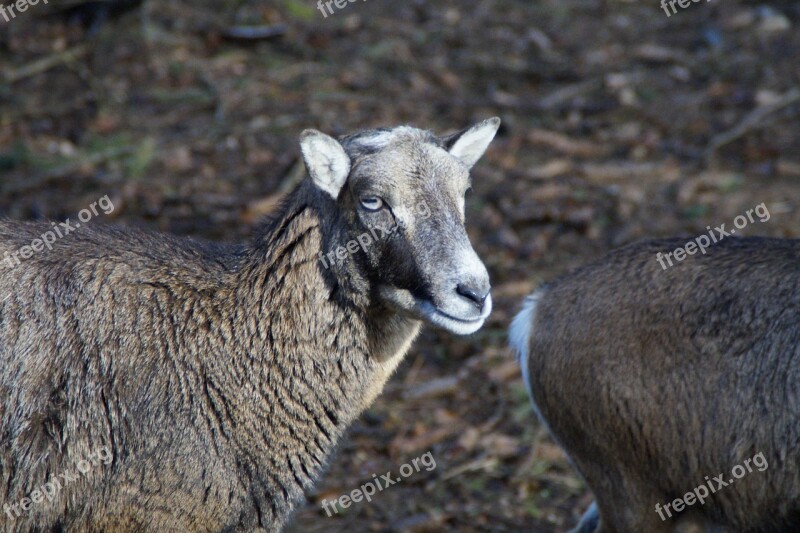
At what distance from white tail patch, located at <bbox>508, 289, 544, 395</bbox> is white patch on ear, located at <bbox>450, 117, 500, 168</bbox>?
36.1 inches

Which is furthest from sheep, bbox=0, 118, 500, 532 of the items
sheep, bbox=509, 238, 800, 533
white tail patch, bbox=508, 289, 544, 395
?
sheep, bbox=509, 238, 800, 533

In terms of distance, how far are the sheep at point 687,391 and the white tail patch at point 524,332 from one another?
0.44 feet

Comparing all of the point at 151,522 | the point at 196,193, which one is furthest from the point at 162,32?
the point at 151,522

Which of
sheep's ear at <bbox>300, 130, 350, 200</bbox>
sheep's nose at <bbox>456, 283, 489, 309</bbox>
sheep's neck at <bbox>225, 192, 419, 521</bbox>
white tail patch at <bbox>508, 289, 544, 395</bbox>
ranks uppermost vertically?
sheep's ear at <bbox>300, 130, 350, 200</bbox>

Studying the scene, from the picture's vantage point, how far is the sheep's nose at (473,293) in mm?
4418

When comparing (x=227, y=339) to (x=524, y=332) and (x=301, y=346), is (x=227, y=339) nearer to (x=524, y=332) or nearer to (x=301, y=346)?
(x=301, y=346)

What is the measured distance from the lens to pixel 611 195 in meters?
9.55

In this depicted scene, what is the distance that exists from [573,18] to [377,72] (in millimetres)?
2947

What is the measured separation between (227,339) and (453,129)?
616cm

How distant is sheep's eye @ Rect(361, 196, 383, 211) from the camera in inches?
182

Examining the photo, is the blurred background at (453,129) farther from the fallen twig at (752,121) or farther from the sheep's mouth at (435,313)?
the sheep's mouth at (435,313)

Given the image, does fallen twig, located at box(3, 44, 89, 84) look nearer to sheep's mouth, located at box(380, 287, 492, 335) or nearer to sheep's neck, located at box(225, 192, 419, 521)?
sheep's neck, located at box(225, 192, 419, 521)

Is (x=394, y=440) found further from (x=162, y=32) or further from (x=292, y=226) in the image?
(x=162, y=32)

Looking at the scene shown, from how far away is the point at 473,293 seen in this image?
14.5 ft
